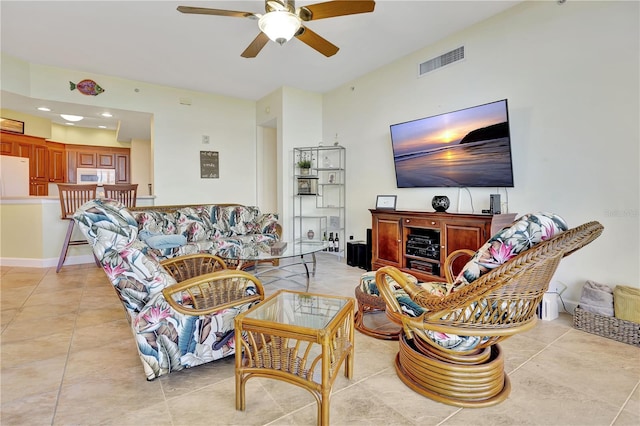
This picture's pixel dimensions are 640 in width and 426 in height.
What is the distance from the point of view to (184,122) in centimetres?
564

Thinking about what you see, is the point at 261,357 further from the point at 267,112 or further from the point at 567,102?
the point at 267,112

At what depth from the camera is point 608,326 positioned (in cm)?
235

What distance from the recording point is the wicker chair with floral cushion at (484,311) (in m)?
1.32

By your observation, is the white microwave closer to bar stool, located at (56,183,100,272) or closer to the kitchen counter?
the kitchen counter

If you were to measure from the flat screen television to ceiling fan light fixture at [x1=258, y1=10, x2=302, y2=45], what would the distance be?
2.08m

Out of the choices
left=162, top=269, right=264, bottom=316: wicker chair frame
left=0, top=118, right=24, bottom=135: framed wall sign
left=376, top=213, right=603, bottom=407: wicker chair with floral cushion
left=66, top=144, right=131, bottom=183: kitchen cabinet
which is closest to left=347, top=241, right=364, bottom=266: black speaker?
left=162, top=269, right=264, bottom=316: wicker chair frame

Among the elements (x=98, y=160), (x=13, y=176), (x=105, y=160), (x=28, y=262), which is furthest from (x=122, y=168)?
(x=28, y=262)

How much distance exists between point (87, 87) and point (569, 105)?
A: 20.2ft

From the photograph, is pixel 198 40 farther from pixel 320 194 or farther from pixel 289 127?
pixel 320 194

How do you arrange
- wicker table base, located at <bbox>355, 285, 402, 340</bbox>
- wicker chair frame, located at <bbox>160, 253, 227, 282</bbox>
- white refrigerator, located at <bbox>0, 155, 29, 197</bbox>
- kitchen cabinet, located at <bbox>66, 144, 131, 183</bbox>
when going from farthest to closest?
kitchen cabinet, located at <bbox>66, 144, 131, 183</bbox>
white refrigerator, located at <bbox>0, 155, 29, 197</bbox>
wicker chair frame, located at <bbox>160, 253, 227, 282</bbox>
wicker table base, located at <bbox>355, 285, 402, 340</bbox>

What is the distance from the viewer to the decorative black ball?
3.63 m

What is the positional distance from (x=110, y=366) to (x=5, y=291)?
8.60 ft

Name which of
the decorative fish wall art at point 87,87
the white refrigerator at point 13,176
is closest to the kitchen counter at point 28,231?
the decorative fish wall art at point 87,87

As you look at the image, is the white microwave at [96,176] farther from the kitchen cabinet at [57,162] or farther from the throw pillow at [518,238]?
the throw pillow at [518,238]
